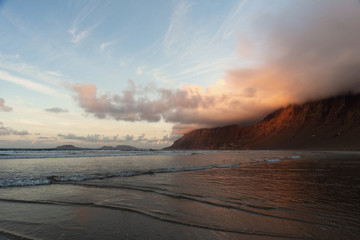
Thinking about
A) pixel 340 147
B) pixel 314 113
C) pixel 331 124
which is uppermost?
pixel 314 113

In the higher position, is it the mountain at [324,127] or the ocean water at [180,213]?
the mountain at [324,127]

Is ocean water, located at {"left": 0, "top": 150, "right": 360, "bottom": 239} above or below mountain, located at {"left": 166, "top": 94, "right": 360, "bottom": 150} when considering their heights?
below

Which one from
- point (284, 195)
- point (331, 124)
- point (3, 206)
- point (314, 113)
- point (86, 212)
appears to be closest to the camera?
point (86, 212)

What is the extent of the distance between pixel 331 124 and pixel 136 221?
621 feet

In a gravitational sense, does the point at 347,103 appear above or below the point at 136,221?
above

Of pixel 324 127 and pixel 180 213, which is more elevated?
pixel 324 127

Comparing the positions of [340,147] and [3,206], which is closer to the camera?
[3,206]

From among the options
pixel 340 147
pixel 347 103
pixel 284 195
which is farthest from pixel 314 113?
pixel 284 195

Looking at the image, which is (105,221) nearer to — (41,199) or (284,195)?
(41,199)

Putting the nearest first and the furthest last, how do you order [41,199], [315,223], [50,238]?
1. [50,238]
2. [315,223]
3. [41,199]

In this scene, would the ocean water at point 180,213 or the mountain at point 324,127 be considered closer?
the ocean water at point 180,213

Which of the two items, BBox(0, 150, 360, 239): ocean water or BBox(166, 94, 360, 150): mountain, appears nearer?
BBox(0, 150, 360, 239): ocean water

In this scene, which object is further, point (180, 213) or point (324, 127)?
point (324, 127)

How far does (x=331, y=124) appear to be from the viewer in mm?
154375
